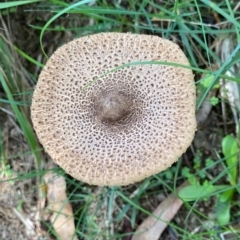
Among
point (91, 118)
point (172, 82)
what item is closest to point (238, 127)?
point (172, 82)

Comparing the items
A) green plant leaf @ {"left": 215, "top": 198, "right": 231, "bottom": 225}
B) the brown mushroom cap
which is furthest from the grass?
the brown mushroom cap

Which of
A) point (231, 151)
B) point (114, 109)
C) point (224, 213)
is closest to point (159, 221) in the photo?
point (224, 213)

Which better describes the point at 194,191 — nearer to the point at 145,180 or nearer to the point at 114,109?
the point at 145,180

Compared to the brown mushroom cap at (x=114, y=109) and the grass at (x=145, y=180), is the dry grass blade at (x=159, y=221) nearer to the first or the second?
the grass at (x=145, y=180)

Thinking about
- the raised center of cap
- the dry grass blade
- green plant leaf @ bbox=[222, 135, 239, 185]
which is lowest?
the dry grass blade

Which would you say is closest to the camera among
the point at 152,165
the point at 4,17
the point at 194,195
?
the point at 152,165

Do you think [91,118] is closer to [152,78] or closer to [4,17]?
[152,78]

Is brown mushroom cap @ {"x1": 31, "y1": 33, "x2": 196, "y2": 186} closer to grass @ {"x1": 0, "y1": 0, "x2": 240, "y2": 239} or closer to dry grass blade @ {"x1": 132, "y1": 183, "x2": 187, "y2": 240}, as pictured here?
grass @ {"x1": 0, "y1": 0, "x2": 240, "y2": 239}
